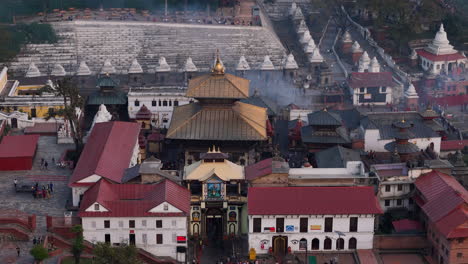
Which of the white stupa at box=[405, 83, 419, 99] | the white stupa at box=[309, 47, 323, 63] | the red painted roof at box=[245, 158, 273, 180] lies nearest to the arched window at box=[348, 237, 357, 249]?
the red painted roof at box=[245, 158, 273, 180]

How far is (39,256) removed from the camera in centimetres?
6800

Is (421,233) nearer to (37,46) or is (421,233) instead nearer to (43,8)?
(37,46)

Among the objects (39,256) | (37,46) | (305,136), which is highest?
(37,46)

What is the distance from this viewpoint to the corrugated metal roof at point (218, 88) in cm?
8506

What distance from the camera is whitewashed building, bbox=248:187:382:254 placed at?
73438 mm

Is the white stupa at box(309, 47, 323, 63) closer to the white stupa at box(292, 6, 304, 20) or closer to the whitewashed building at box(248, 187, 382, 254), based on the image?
the white stupa at box(292, 6, 304, 20)

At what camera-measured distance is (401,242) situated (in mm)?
74750

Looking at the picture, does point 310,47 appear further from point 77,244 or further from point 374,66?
point 77,244

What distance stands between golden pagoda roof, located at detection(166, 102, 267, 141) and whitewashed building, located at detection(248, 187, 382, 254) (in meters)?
9.93

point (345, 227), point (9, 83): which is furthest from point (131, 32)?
point (345, 227)

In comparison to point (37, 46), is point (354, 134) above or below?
below

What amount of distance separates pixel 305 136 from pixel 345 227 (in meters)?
15.7

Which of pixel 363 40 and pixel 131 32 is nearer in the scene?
pixel 131 32

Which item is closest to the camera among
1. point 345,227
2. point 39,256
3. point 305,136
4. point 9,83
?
point 39,256
